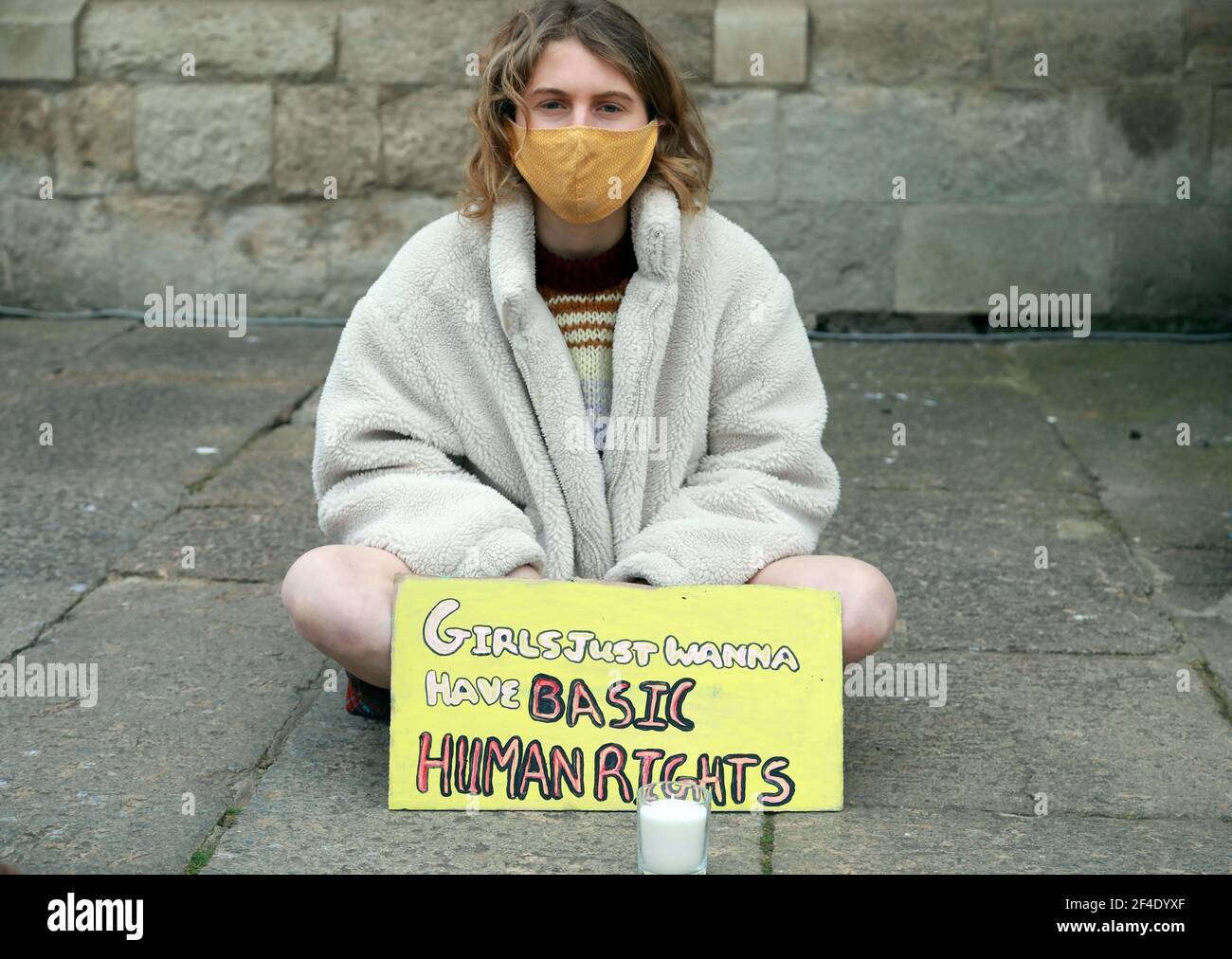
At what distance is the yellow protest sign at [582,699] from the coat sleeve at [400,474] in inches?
6.2

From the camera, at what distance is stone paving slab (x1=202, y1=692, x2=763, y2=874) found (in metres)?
2.37

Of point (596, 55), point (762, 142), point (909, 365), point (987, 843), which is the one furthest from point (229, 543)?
point (762, 142)

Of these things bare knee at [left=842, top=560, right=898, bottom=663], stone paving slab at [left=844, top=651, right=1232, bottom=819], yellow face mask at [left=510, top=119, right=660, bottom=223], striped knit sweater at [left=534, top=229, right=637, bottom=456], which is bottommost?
stone paving slab at [left=844, top=651, right=1232, bottom=819]

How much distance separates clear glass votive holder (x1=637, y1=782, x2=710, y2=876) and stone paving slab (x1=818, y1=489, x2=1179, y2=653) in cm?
116

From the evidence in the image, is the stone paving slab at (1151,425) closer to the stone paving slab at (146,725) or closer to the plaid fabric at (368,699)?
the plaid fabric at (368,699)

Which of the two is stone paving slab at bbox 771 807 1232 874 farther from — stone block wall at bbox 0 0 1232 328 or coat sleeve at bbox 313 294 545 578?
stone block wall at bbox 0 0 1232 328

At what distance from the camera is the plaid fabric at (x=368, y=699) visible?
288 cm

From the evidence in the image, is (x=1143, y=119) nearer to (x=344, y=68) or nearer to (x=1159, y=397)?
(x=1159, y=397)

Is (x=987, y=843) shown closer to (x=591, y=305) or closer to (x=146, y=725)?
(x=591, y=305)

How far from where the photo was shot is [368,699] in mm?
2893

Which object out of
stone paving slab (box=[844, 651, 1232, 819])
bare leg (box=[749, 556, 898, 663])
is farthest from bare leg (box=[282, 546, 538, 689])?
stone paving slab (box=[844, 651, 1232, 819])

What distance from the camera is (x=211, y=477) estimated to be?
4.50m

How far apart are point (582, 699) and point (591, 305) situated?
0.72 metres
